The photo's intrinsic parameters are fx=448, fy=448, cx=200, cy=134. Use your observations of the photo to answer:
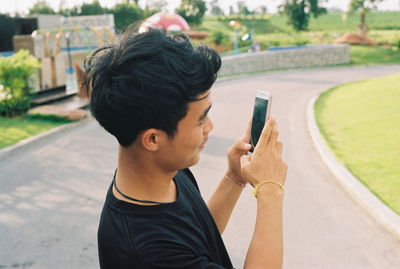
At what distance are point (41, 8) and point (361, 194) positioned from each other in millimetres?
75735

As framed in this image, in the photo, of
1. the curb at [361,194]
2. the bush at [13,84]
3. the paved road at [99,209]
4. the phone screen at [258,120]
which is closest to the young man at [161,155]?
the phone screen at [258,120]

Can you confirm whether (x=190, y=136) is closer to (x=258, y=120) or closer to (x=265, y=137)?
(x=265, y=137)

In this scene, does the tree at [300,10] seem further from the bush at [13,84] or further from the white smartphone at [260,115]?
the white smartphone at [260,115]

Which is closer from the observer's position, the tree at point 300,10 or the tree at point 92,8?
the tree at point 300,10

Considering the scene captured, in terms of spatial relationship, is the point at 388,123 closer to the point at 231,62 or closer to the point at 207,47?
the point at 207,47

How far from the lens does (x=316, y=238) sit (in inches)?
181

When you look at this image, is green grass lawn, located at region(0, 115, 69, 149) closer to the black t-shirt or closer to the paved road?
the paved road

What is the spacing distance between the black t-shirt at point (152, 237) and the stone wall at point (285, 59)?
2288cm

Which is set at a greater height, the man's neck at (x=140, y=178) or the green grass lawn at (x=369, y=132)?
the man's neck at (x=140, y=178)

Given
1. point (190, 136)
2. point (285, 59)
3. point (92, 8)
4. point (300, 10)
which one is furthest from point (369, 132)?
point (92, 8)

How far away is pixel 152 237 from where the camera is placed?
1.29 meters

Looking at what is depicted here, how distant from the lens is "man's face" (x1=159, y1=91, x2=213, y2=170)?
1.38 meters

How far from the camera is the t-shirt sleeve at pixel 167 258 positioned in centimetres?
127

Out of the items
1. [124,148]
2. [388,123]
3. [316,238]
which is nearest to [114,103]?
[124,148]
